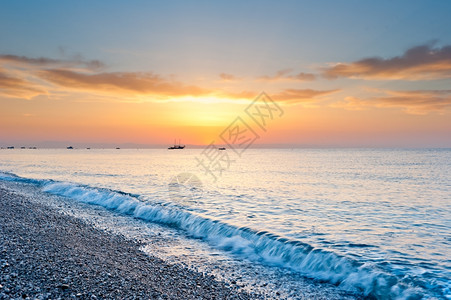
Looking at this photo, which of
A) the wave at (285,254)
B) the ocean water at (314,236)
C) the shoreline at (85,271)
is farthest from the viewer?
the ocean water at (314,236)

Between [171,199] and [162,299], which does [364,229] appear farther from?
[171,199]

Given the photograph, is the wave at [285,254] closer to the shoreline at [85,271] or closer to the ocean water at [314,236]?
the ocean water at [314,236]

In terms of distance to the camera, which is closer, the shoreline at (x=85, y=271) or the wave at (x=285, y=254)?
the shoreline at (x=85, y=271)

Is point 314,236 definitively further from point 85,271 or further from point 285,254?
point 85,271

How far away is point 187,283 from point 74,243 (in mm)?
5271

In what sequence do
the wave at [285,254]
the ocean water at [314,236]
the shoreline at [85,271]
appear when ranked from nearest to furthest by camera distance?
the shoreline at [85,271], the wave at [285,254], the ocean water at [314,236]

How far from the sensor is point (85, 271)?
8.32 meters

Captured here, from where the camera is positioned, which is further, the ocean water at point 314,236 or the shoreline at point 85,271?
the ocean water at point 314,236

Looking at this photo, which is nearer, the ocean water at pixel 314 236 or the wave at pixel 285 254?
the wave at pixel 285 254

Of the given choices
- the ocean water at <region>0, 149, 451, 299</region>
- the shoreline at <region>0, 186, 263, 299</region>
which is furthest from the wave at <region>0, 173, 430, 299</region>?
the shoreline at <region>0, 186, 263, 299</region>

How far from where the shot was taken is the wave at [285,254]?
30.5 feet

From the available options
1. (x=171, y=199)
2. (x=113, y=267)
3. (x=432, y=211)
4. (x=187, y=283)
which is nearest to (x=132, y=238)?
(x=113, y=267)

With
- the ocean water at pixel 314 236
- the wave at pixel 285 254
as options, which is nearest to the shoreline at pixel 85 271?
the ocean water at pixel 314 236

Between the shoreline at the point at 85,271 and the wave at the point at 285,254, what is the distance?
3.25m
